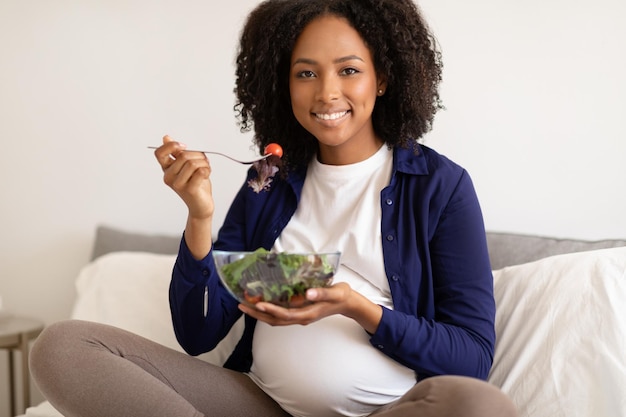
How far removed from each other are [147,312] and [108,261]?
0.22m

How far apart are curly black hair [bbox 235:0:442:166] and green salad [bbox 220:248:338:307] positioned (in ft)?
1.72

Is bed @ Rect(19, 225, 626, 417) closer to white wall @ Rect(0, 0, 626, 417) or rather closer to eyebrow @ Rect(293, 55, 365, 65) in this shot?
white wall @ Rect(0, 0, 626, 417)

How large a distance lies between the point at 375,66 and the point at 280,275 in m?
0.60

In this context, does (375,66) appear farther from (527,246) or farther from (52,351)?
(52,351)

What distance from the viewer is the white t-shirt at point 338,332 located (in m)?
1.36

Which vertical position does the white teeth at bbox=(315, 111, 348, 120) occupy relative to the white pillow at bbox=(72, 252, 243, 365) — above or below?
above

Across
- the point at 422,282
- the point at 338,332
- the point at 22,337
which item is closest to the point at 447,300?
the point at 422,282

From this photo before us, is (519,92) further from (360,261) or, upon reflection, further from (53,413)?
(53,413)

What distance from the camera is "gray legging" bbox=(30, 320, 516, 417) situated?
1.11m

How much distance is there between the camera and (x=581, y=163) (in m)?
1.90

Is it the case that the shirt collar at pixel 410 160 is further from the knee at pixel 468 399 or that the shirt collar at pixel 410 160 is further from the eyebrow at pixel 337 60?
the knee at pixel 468 399

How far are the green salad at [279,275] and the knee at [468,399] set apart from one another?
0.23 m

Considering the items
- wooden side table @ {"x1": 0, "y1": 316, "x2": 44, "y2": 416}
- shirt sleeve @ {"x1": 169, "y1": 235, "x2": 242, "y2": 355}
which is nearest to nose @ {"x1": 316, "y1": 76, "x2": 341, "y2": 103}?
shirt sleeve @ {"x1": 169, "y1": 235, "x2": 242, "y2": 355}

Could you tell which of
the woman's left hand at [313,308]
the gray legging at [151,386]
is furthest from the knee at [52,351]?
the woman's left hand at [313,308]
